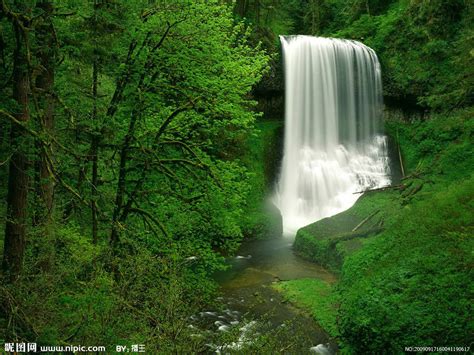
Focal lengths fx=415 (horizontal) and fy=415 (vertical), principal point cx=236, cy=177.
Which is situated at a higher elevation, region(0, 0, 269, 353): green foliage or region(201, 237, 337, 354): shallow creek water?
region(0, 0, 269, 353): green foliage

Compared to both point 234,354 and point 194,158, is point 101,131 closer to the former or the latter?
point 194,158

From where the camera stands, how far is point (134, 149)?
27.1ft

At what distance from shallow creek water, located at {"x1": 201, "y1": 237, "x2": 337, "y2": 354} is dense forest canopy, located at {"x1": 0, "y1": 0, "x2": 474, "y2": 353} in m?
0.94

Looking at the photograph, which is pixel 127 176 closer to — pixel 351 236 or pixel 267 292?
pixel 267 292

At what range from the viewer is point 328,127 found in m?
23.2

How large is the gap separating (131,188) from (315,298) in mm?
5588

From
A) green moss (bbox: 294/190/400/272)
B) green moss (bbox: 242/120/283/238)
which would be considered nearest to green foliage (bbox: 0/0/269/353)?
green moss (bbox: 294/190/400/272)

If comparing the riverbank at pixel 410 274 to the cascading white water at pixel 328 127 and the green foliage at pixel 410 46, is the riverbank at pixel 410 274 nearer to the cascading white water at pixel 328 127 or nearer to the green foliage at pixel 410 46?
the cascading white water at pixel 328 127

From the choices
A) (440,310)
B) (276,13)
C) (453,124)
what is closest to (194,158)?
(440,310)

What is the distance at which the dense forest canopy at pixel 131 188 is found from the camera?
5418 millimetres

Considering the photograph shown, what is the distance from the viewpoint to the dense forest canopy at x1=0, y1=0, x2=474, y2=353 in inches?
213

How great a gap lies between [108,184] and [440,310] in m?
6.74

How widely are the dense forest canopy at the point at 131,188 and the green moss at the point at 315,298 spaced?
0.60m

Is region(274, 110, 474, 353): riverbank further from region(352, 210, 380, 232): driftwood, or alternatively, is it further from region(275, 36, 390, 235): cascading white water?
region(275, 36, 390, 235): cascading white water
